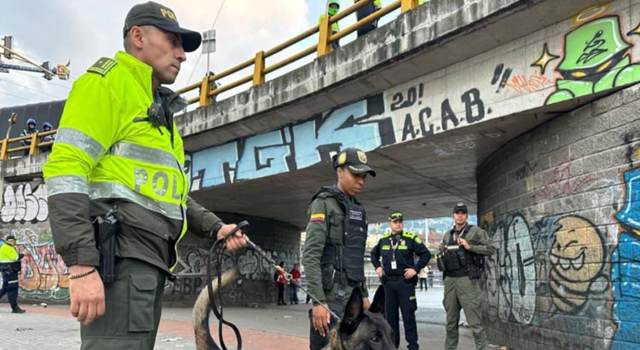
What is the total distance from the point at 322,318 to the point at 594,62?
429 cm

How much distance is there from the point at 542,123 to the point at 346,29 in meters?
3.53

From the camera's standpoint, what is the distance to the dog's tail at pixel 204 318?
9.64ft

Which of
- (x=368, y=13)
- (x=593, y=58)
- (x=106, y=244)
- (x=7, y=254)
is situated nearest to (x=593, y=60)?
(x=593, y=58)

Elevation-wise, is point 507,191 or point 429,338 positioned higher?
point 507,191

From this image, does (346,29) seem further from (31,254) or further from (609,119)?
(31,254)

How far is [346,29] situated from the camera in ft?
29.6

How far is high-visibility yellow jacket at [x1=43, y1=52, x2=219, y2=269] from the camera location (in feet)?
6.68

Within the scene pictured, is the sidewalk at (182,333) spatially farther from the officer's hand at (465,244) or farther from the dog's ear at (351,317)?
the dog's ear at (351,317)

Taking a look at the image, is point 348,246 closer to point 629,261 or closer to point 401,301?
point 629,261

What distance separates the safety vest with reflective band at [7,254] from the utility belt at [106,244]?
13.6 m

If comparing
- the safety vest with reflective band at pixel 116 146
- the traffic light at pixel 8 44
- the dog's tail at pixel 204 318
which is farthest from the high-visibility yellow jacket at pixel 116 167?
the traffic light at pixel 8 44

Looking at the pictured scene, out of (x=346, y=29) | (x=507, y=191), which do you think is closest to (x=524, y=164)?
(x=507, y=191)

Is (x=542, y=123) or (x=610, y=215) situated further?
(x=542, y=123)

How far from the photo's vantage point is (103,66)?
2328 mm
